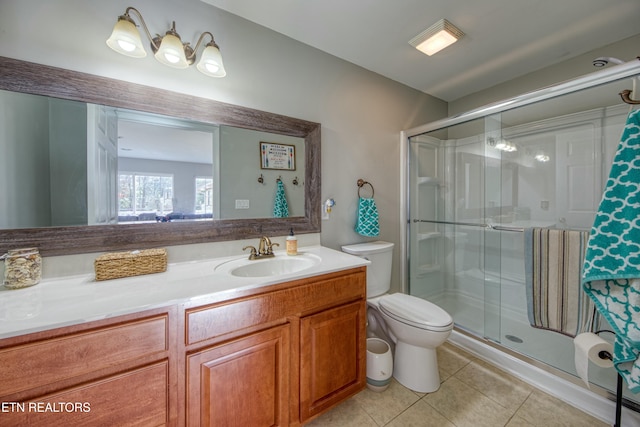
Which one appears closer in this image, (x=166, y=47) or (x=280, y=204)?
(x=166, y=47)

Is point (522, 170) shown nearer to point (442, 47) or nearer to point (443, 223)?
point (443, 223)

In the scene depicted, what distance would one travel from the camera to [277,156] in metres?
1.64

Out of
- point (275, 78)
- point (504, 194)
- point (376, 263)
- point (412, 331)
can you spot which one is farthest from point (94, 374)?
point (504, 194)

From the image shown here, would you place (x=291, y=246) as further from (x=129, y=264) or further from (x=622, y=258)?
(x=622, y=258)

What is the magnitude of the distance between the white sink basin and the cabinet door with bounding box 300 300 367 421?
1.03 feet

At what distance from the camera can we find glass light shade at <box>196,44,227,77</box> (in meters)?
1.28

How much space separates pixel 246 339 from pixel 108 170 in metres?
1.03

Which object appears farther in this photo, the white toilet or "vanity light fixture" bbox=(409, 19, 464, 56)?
"vanity light fixture" bbox=(409, 19, 464, 56)

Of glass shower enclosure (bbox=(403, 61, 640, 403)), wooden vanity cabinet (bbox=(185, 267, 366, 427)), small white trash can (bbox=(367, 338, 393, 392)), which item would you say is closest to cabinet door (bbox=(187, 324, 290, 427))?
wooden vanity cabinet (bbox=(185, 267, 366, 427))

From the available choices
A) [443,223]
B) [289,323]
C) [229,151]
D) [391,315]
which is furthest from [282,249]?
[443,223]

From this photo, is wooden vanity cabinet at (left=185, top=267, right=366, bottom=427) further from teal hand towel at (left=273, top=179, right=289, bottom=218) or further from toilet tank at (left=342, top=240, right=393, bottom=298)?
teal hand towel at (left=273, top=179, right=289, bottom=218)

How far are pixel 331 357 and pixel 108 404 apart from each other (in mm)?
887

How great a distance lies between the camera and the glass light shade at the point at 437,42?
1619 millimetres

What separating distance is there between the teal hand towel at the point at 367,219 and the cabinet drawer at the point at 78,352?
1.44m
